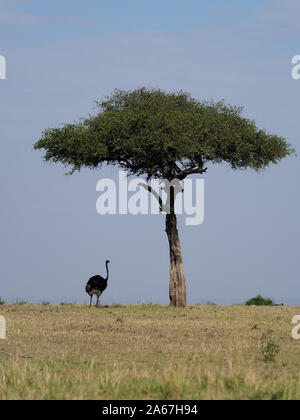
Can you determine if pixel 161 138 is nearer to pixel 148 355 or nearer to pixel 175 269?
pixel 175 269

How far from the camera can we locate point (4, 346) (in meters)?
20.3

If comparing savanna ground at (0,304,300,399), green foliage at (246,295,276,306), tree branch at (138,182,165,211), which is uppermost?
tree branch at (138,182,165,211)

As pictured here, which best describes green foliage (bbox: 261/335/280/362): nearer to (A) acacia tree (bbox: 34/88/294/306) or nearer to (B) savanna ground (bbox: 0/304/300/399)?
(B) savanna ground (bbox: 0/304/300/399)

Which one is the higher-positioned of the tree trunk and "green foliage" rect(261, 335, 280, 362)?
the tree trunk

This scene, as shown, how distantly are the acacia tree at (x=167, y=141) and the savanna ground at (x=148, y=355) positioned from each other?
8655 mm

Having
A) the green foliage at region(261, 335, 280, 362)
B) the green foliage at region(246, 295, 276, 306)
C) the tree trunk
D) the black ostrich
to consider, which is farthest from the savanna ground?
the green foliage at region(246, 295, 276, 306)

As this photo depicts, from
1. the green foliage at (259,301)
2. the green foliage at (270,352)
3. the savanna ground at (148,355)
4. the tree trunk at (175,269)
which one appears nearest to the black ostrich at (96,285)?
the savanna ground at (148,355)

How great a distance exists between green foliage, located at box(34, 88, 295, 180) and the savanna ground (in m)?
8.88

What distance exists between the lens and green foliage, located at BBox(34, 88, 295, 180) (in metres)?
38.1

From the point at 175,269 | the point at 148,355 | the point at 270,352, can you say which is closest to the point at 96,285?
the point at 175,269

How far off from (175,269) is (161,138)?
755 cm

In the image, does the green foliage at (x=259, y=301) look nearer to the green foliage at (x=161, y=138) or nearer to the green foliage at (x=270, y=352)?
the green foliage at (x=161, y=138)

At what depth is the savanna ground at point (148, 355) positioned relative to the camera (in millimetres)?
12461

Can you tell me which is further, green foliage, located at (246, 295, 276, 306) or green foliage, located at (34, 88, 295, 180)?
green foliage, located at (246, 295, 276, 306)
